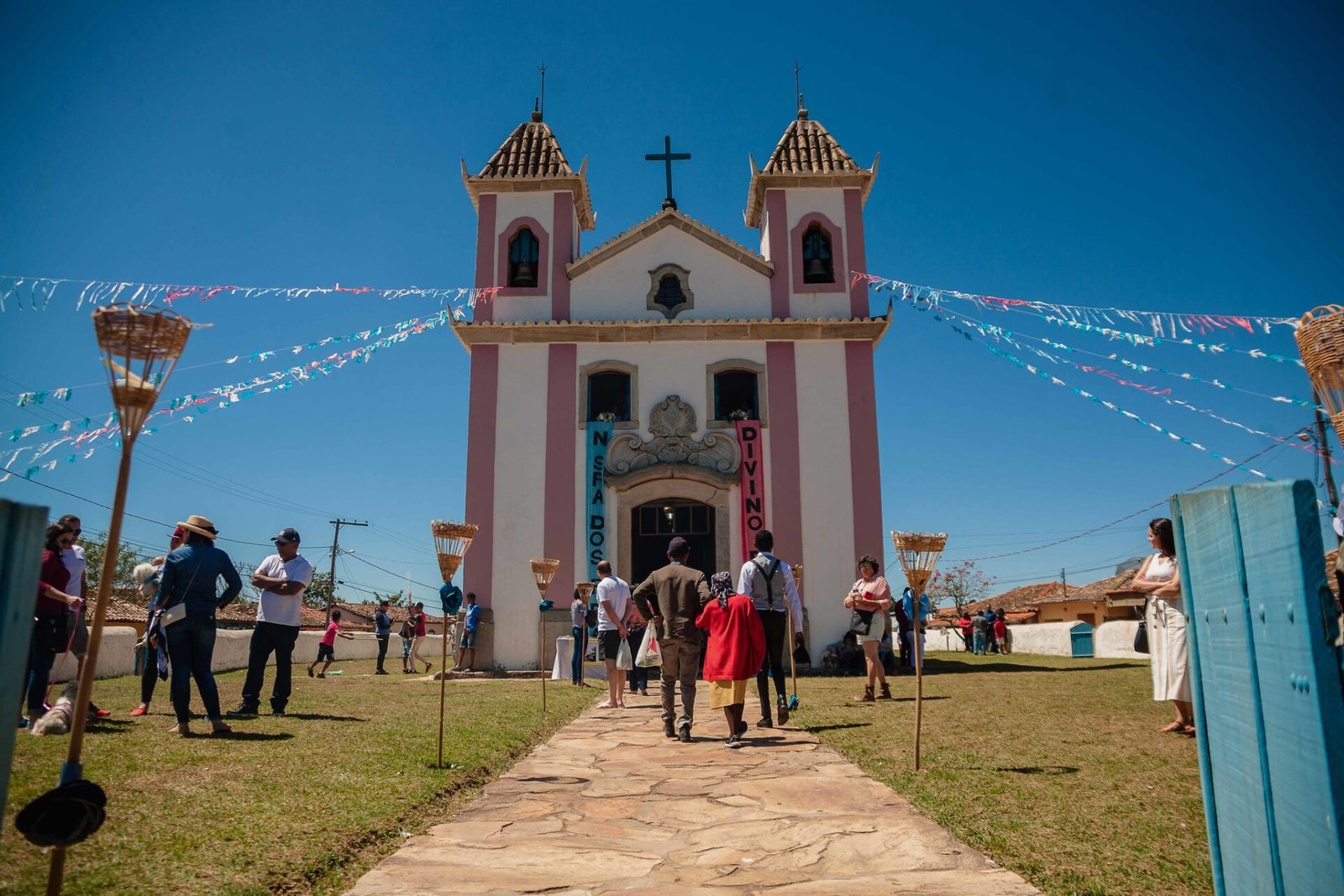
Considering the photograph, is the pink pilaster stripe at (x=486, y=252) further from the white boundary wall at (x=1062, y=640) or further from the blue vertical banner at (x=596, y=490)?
the white boundary wall at (x=1062, y=640)

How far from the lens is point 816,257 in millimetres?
18797

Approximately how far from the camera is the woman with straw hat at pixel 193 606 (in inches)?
256

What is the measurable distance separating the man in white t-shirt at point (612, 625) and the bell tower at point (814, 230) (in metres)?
9.61

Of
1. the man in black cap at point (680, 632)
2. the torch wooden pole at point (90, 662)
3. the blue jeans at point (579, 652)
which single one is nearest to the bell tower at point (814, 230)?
the blue jeans at point (579, 652)

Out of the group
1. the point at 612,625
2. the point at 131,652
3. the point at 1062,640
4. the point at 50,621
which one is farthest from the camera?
the point at 1062,640

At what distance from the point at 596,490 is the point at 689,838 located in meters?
13.3

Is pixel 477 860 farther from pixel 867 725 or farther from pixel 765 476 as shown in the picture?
pixel 765 476

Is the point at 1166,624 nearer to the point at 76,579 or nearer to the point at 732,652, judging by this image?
the point at 732,652

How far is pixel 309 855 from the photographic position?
3.42 meters

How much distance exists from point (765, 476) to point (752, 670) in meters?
10.1

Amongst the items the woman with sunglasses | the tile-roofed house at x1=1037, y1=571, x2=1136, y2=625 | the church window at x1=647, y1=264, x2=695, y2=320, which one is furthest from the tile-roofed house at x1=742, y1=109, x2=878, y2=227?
the tile-roofed house at x1=1037, y1=571, x2=1136, y2=625

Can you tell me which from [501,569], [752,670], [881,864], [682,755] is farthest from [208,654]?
[501,569]

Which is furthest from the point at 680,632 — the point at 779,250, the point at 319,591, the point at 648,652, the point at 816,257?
the point at 319,591

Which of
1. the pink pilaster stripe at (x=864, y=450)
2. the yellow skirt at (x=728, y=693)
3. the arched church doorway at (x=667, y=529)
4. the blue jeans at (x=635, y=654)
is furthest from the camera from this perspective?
the arched church doorway at (x=667, y=529)
